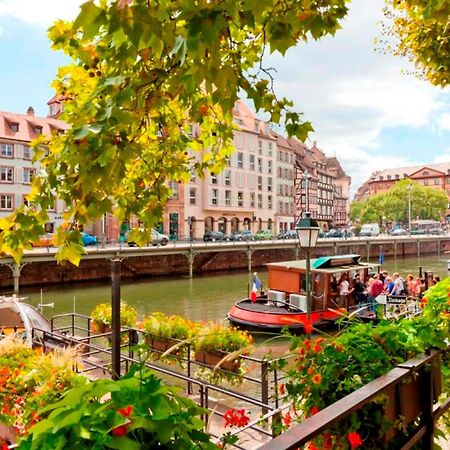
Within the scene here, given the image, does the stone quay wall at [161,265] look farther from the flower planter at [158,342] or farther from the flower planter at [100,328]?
the flower planter at [158,342]

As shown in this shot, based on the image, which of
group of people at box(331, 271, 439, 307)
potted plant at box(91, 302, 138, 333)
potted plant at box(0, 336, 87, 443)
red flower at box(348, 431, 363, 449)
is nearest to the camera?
red flower at box(348, 431, 363, 449)

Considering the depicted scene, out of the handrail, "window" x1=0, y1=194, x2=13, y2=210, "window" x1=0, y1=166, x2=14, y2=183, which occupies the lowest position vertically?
the handrail

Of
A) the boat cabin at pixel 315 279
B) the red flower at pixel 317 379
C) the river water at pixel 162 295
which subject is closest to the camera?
the red flower at pixel 317 379

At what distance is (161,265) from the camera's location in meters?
38.5

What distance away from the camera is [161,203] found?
4.16 meters

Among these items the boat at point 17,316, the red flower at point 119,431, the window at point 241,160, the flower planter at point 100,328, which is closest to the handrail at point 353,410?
the red flower at point 119,431

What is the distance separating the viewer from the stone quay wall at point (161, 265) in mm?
31406

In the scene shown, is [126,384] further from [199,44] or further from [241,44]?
[241,44]

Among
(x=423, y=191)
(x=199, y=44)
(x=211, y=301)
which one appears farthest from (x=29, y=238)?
(x=423, y=191)

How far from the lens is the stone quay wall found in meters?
31.4

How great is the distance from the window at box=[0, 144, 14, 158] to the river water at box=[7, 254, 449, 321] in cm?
1644

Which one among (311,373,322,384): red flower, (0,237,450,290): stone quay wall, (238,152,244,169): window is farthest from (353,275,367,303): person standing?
(238,152,244,169): window

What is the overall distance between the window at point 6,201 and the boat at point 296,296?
29550 millimetres

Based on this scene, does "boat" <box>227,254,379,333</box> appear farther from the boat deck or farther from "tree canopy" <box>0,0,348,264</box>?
"tree canopy" <box>0,0,348,264</box>
